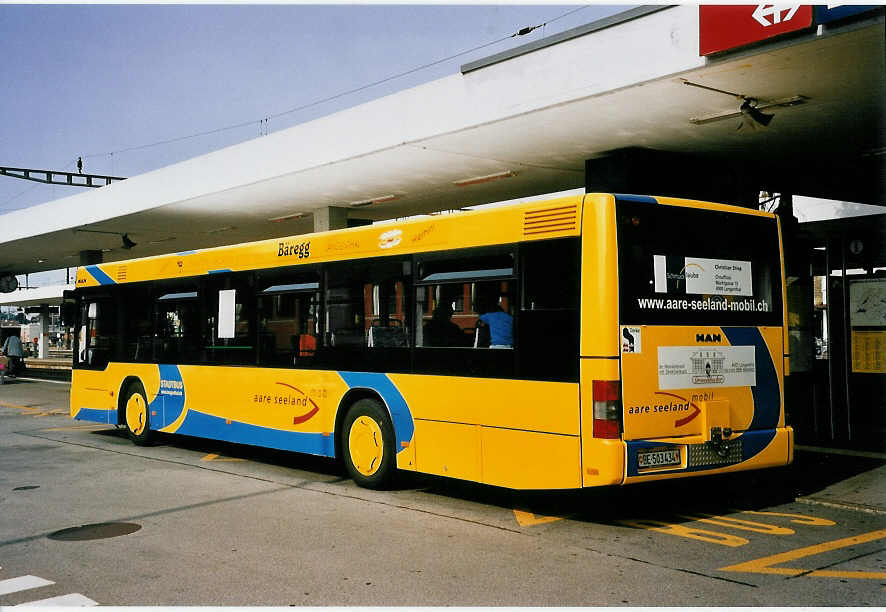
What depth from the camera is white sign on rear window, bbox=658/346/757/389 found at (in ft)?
25.8

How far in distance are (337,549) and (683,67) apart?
637 cm

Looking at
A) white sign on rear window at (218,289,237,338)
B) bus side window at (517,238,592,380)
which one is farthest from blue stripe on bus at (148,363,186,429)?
bus side window at (517,238,592,380)

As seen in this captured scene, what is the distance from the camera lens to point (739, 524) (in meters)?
8.18

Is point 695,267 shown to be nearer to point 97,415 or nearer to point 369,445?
point 369,445

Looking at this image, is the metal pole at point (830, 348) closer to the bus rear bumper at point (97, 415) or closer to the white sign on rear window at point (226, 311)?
the white sign on rear window at point (226, 311)

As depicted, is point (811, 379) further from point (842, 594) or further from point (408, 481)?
point (842, 594)

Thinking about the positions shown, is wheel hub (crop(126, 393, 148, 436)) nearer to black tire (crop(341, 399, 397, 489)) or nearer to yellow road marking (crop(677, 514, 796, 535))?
black tire (crop(341, 399, 397, 489))

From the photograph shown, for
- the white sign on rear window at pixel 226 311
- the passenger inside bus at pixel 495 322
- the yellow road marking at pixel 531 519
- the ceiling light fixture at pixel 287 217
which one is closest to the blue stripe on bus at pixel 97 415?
the white sign on rear window at pixel 226 311

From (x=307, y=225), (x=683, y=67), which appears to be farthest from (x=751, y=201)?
(x=307, y=225)

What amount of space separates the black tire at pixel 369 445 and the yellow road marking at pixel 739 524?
3104 mm

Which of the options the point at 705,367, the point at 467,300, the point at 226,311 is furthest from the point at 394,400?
the point at 226,311

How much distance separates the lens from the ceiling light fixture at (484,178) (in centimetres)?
1692

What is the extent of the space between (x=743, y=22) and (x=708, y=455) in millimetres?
4337

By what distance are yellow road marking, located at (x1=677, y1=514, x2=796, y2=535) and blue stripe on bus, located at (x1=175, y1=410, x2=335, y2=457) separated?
4201 millimetres
